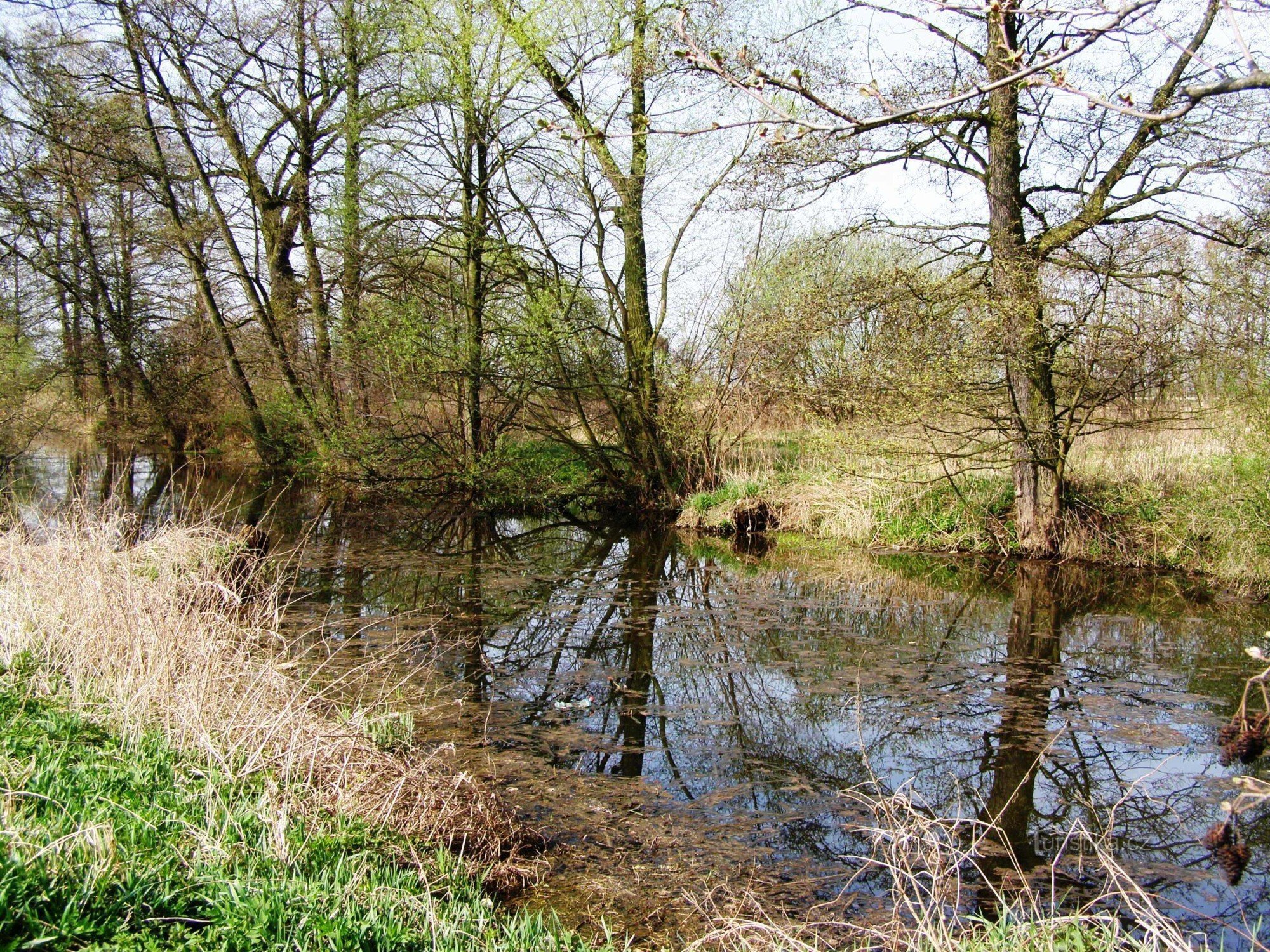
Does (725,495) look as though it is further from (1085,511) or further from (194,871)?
(194,871)

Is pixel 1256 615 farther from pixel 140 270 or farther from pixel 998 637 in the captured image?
pixel 140 270

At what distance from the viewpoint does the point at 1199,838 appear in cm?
469

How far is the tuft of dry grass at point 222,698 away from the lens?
407cm

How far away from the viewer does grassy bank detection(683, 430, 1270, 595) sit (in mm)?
10086

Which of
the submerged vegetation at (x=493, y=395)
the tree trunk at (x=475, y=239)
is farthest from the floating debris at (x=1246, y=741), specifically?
the tree trunk at (x=475, y=239)

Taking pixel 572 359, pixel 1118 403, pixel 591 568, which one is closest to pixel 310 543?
pixel 591 568

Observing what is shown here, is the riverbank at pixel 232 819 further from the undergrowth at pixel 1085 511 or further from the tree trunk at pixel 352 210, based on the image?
the tree trunk at pixel 352 210

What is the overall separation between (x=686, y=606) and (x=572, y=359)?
6.92m

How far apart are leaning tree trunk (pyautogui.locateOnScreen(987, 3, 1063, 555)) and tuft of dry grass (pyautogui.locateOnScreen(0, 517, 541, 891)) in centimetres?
852

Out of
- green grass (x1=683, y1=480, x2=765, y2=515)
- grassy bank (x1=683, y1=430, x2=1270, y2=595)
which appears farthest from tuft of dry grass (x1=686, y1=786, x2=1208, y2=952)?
green grass (x1=683, y1=480, x2=765, y2=515)

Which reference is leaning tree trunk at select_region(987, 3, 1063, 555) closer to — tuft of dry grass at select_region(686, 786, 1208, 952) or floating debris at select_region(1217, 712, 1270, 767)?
tuft of dry grass at select_region(686, 786, 1208, 952)

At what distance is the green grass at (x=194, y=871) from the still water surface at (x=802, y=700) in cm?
85

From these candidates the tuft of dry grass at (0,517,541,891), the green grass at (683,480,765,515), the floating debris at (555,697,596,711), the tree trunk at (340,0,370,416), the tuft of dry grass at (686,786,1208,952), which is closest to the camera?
the tuft of dry grass at (686,786,1208,952)

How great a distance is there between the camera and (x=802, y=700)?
6801 mm
